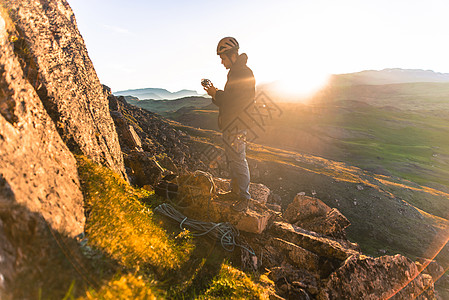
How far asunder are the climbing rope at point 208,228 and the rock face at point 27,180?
2128 millimetres

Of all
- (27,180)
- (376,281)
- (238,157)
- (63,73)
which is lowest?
(376,281)

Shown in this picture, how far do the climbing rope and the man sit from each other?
0.53 m

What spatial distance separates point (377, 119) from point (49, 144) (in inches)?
3351

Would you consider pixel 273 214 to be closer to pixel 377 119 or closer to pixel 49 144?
pixel 49 144

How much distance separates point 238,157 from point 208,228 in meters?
1.69

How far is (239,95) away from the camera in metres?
4.75

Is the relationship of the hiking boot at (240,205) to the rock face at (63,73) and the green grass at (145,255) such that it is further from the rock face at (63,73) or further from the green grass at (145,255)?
the rock face at (63,73)

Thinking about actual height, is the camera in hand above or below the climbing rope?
above

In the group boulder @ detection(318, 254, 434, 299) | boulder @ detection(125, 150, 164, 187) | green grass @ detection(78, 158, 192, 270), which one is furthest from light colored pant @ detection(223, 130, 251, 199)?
boulder @ detection(125, 150, 164, 187)

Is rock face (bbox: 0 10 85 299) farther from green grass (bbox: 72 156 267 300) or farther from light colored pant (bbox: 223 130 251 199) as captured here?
light colored pant (bbox: 223 130 251 199)

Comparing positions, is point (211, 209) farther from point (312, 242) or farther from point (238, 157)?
point (312, 242)

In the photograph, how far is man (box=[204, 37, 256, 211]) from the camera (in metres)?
4.75

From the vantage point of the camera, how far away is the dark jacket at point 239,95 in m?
4.71

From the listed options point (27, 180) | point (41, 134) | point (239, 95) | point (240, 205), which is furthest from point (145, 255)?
point (239, 95)
